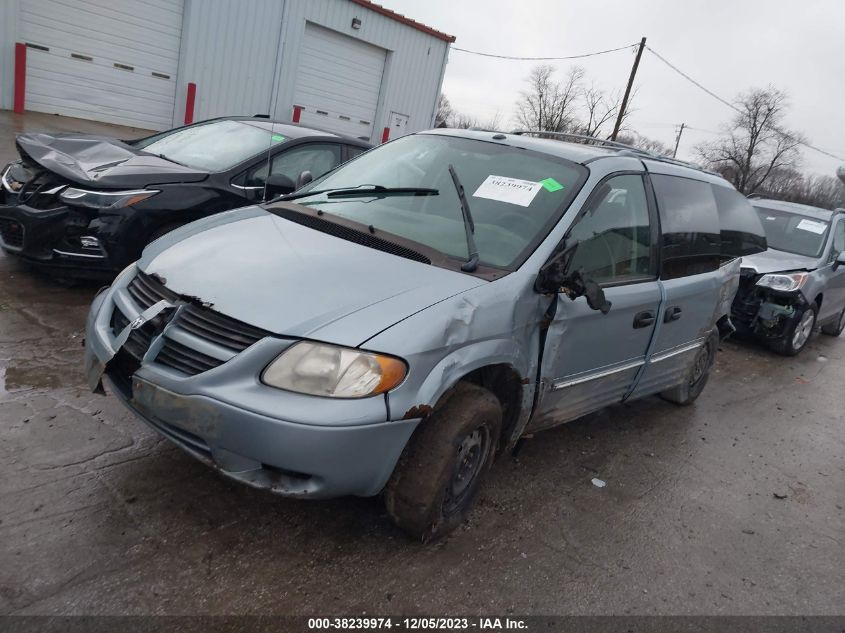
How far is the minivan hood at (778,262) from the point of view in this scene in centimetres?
739

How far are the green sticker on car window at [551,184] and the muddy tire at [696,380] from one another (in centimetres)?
241

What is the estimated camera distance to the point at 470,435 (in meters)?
2.74

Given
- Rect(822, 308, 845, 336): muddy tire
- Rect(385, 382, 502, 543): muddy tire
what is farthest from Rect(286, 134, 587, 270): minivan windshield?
Rect(822, 308, 845, 336): muddy tire

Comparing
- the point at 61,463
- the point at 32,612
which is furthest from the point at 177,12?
the point at 32,612

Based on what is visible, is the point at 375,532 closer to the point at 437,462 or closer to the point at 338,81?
the point at 437,462

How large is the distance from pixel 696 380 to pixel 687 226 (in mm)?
1660

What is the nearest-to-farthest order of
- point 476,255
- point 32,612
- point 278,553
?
point 32,612 < point 278,553 < point 476,255

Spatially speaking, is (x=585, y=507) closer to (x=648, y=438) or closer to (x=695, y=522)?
(x=695, y=522)

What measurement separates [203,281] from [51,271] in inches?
112

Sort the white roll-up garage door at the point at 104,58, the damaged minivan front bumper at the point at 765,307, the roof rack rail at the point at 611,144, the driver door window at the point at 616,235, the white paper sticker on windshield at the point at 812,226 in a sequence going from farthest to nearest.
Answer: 1. the white roll-up garage door at the point at 104,58
2. the white paper sticker on windshield at the point at 812,226
3. the damaged minivan front bumper at the point at 765,307
4. the roof rack rail at the point at 611,144
5. the driver door window at the point at 616,235

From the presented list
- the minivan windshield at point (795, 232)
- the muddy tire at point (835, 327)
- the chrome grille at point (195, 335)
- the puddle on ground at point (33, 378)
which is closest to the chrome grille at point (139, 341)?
the chrome grille at point (195, 335)

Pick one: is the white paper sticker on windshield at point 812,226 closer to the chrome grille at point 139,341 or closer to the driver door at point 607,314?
the driver door at point 607,314

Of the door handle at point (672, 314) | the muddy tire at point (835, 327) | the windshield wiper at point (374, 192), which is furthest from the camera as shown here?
the muddy tire at point (835, 327)

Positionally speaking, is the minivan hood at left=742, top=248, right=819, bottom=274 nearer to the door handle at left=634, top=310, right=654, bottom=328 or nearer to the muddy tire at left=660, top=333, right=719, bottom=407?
the muddy tire at left=660, top=333, right=719, bottom=407
